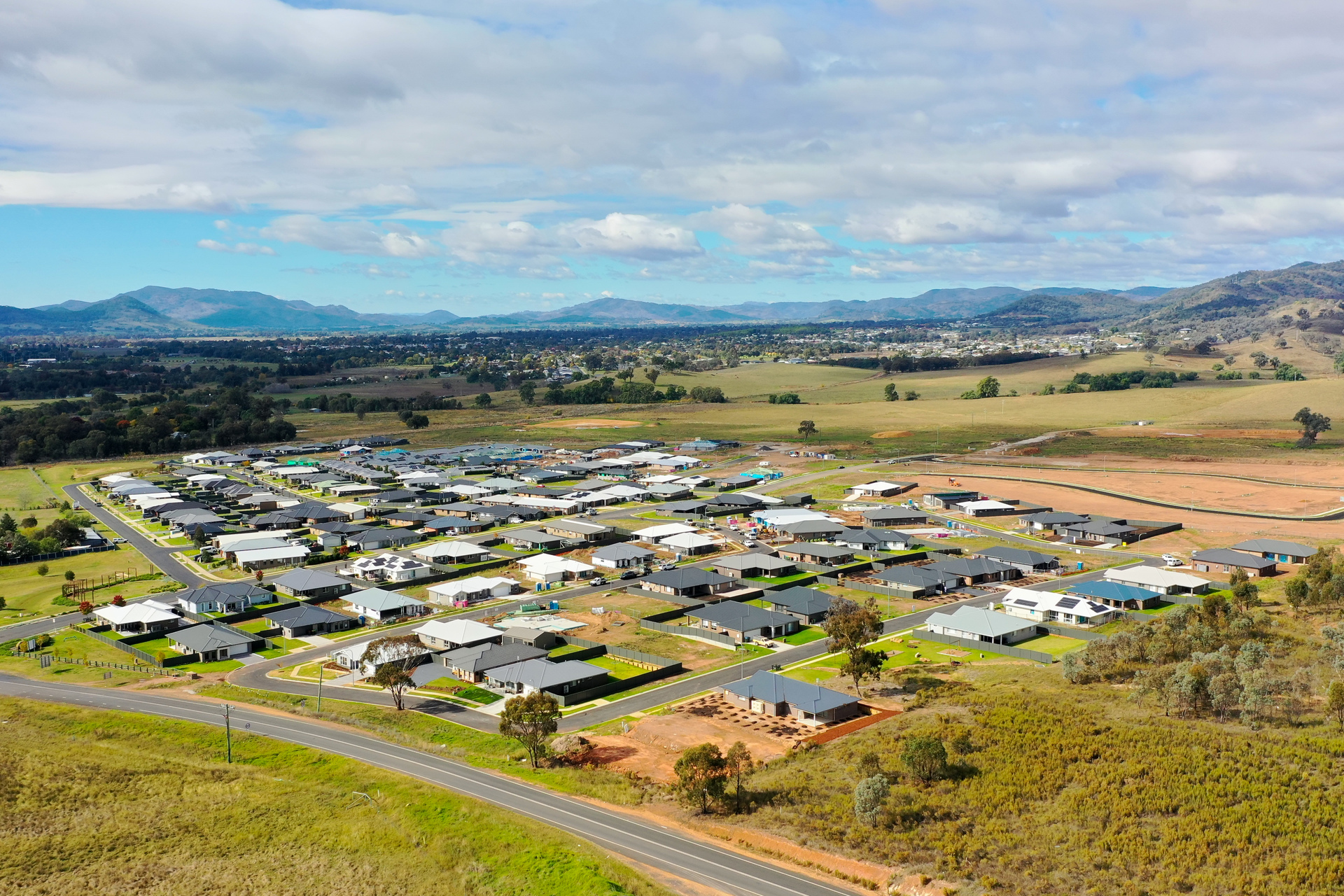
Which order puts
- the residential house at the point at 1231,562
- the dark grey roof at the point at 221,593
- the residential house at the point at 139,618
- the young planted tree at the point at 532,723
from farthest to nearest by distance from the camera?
the residential house at the point at 1231,562
the dark grey roof at the point at 221,593
the residential house at the point at 139,618
the young planted tree at the point at 532,723

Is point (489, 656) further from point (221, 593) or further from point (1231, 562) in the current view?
point (1231, 562)

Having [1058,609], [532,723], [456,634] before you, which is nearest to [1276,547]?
[1058,609]

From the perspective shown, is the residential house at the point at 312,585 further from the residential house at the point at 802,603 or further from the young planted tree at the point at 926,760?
the young planted tree at the point at 926,760

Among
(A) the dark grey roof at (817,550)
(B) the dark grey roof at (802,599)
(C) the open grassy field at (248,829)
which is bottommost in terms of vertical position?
(C) the open grassy field at (248,829)

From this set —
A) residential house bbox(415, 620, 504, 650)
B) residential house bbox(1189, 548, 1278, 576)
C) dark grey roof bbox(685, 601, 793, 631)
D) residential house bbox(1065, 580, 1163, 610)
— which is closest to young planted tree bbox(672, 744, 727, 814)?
dark grey roof bbox(685, 601, 793, 631)

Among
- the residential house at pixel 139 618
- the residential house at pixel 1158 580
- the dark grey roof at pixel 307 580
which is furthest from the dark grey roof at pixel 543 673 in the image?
the residential house at pixel 1158 580

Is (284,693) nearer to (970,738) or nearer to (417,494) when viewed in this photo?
(970,738)

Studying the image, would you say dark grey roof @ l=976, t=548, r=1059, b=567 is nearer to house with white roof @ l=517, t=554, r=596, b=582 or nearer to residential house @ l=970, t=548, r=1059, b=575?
residential house @ l=970, t=548, r=1059, b=575

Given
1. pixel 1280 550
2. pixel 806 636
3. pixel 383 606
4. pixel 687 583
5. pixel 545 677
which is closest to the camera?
pixel 545 677
